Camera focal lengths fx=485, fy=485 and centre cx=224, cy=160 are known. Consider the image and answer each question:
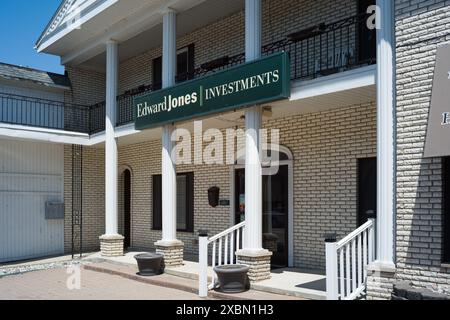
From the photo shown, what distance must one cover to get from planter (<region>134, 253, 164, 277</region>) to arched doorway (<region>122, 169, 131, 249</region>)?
18.0 feet

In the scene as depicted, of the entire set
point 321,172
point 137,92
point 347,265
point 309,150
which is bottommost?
point 347,265

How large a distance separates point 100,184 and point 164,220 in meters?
5.74

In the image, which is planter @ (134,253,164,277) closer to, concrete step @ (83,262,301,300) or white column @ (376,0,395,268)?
concrete step @ (83,262,301,300)

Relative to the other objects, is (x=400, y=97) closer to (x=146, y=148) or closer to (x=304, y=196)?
(x=304, y=196)

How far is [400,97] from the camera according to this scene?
684 centimetres

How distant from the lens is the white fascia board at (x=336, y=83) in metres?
7.53

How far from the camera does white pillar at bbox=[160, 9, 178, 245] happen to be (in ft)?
36.3

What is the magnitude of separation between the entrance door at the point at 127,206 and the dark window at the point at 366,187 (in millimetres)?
8836

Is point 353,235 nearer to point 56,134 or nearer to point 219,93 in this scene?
point 219,93

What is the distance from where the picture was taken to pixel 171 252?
10.9 meters

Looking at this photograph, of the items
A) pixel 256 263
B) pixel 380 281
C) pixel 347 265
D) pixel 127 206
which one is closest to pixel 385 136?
pixel 347 265

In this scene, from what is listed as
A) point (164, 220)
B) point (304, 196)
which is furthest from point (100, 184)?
point (304, 196)

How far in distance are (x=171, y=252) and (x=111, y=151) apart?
3.85 meters

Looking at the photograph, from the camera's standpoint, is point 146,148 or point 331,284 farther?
point 146,148
